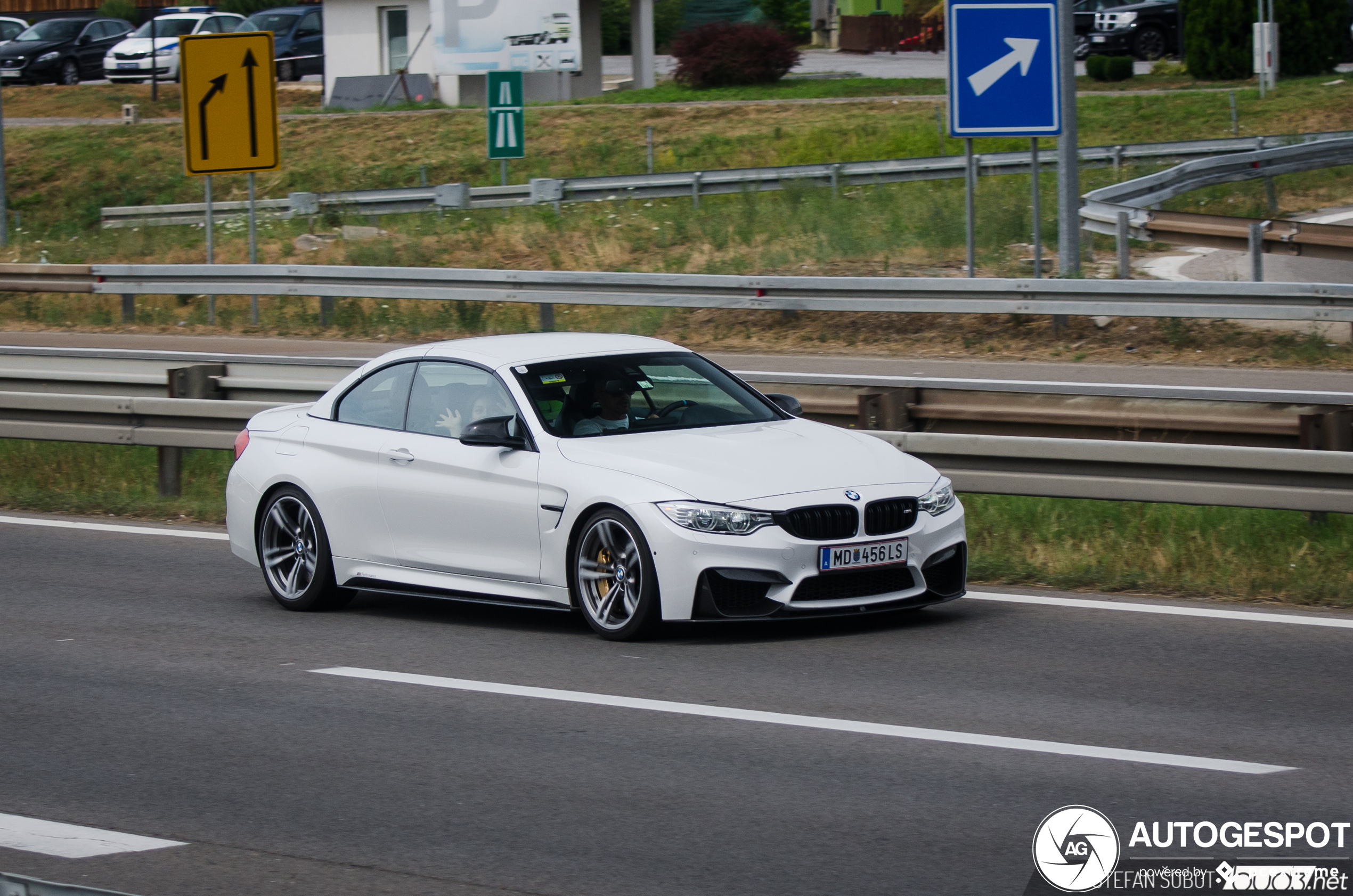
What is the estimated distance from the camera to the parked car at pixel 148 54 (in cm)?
5397

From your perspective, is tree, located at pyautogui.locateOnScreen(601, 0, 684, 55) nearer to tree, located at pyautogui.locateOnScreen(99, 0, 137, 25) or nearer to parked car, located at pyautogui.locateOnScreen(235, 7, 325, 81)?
tree, located at pyautogui.locateOnScreen(99, 0, 137, 25)

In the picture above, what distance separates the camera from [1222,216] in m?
21.8

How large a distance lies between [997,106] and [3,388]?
878 cm

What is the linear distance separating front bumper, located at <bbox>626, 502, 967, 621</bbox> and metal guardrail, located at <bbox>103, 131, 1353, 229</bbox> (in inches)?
820

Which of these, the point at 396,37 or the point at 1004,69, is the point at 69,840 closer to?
the point at 1004,69

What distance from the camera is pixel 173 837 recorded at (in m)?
5.67

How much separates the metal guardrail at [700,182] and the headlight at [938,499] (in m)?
20.4

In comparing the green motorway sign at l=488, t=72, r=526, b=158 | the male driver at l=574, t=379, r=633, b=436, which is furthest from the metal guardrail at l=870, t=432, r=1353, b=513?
the green motorway sign at l=488, t=72, r=526, b=158

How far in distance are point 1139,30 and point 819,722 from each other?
148 ft

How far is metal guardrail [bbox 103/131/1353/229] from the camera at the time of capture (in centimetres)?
3023

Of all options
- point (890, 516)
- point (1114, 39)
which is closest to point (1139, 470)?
point (890, 516)

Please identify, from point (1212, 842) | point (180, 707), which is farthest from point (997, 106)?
point (1212, 842)

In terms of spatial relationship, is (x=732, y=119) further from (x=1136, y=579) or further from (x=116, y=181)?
(x=1136, y=579)

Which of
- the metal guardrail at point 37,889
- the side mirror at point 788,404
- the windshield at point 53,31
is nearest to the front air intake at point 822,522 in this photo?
the side mirror at point 788,404
